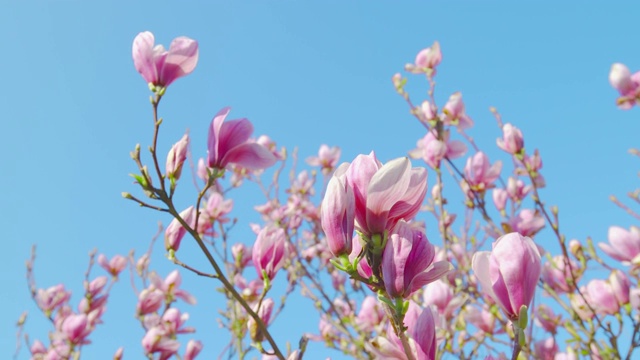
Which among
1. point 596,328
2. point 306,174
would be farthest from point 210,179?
point 306,174

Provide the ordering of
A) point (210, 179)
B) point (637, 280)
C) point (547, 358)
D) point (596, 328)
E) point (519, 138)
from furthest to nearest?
point (519, 138) → point (637, 280) → point (596, 328) → point (547, 358) → point (210, 179)

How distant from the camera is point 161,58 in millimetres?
1555

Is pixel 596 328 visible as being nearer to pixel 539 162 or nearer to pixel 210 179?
pixel 539 162

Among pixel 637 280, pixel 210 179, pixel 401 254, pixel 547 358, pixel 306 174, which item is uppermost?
pixel 306 174

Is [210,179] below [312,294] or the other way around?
below

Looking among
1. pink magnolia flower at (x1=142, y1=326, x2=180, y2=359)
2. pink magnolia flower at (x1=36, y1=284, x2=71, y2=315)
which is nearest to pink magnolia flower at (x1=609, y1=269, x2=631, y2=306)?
pink magnolia flower at (x1=142, y1=326, x2=180, y2=359)

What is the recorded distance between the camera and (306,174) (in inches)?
187

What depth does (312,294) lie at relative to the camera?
3.48 metres

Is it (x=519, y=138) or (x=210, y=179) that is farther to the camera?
(x=519, y=138)

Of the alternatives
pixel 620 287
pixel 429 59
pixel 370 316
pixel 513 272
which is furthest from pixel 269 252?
pixel 429 59

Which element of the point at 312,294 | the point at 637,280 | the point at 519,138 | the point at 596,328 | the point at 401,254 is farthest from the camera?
the point at 312,294

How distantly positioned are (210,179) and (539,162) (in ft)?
7.17

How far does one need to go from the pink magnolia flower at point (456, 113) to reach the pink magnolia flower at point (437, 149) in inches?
5.4

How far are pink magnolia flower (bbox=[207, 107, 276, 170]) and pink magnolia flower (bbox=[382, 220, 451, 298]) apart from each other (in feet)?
2.57
